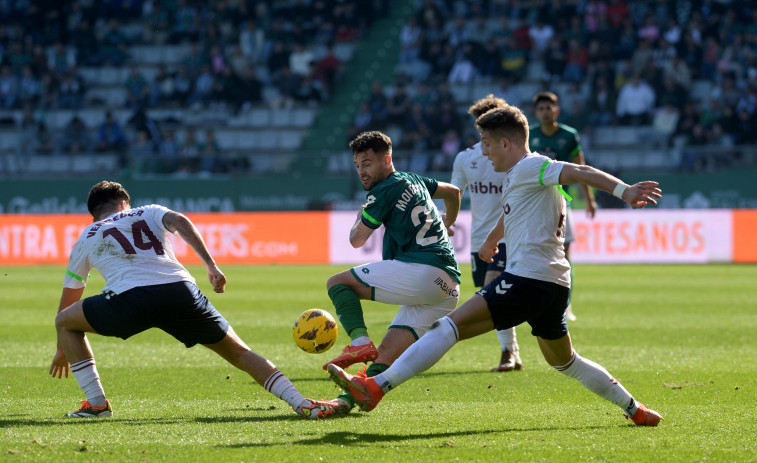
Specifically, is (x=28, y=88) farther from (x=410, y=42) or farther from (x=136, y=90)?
(x=410, y=42)

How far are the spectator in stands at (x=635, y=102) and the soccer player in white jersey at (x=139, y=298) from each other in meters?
21.1

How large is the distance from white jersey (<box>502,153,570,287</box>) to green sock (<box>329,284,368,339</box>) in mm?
1131

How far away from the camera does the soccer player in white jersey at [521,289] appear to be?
5.57 meters

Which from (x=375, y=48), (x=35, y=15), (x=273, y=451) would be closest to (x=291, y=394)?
(x=273, y=451)

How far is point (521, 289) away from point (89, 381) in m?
2.76

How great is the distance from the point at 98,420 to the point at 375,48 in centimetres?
2619

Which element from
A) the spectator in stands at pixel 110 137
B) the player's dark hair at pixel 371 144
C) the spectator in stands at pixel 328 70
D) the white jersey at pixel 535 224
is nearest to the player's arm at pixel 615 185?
the white jersey at pixel 535 224

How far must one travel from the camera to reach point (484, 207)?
8.78m

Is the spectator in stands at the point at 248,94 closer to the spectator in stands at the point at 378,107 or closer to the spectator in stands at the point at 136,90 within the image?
the spectator in stands at the point at 136,90

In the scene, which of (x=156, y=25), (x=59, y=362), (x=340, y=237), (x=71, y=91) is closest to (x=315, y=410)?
(x=59, y=362)

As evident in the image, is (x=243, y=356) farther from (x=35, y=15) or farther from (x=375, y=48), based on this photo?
(x=35, y=15)

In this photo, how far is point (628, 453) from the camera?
5043 millimetres

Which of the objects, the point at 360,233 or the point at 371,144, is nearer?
the point at 360,233

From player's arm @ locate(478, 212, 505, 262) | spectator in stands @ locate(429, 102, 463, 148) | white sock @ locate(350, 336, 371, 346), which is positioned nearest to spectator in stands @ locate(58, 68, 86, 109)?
spectator in stands @ locate(429, 102, 463, 148)
